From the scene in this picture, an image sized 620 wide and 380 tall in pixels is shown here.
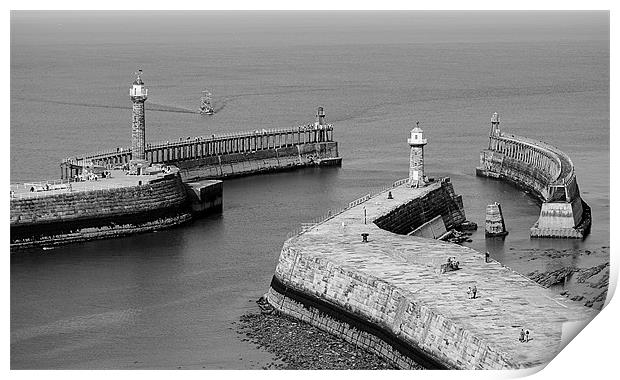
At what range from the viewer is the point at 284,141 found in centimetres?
9475

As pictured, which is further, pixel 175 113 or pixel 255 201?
pixel 175 113

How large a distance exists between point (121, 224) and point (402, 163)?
2451 cm

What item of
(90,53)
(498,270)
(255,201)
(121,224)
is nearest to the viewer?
(498,270)

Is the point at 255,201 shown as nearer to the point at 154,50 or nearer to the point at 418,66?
the point at 418,66

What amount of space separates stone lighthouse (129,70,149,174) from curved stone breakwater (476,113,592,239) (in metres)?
16.6

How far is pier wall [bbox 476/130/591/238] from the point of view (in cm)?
6462

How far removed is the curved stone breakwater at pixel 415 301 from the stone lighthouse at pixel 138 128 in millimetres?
15663

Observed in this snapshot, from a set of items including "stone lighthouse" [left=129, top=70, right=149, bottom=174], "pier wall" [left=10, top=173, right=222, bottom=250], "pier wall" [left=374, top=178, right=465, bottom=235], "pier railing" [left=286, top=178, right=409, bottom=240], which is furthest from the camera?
"stone lighthouse" [left=129, top=70, right=149, bottom=174]

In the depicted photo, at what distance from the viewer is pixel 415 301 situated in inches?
1737

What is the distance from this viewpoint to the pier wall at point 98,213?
62.7 m

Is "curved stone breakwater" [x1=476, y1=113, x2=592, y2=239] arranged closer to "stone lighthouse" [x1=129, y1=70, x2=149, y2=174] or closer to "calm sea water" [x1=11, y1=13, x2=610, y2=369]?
"calm sea water" [x1=11, y1=13, x2=610, y2=369]

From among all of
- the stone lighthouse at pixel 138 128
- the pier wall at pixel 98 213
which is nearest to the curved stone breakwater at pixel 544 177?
the pier wall at pixel 98 213

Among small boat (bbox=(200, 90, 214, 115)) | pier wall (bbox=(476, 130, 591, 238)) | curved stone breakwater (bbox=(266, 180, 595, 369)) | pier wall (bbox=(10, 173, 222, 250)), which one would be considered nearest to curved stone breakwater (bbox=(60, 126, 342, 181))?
pier wall (bbox=(10, 173, 222, 250))

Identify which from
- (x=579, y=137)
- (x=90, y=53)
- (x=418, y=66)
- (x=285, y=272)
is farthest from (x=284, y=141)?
(x=90, y=53)
